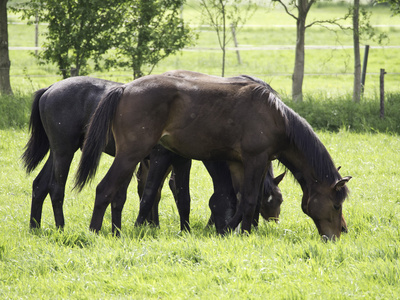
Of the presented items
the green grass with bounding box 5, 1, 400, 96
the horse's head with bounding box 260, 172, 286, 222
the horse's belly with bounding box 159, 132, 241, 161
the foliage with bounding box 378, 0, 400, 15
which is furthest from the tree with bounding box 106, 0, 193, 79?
the horse's belly with bounding box 159, 132, 241, 161

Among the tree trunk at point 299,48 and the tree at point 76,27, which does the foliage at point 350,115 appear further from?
the tree at point 76,27

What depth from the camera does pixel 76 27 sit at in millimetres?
13586

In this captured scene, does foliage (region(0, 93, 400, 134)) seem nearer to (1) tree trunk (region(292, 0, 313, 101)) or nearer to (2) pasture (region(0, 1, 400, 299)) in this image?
(1) tree trunk (region(292, 0, 313, 101))

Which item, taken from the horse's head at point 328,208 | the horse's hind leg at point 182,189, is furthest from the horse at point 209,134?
the horse's hind leg at point 182,189

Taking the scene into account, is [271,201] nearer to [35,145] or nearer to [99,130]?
[99,130]

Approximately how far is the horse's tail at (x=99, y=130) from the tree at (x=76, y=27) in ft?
27.8

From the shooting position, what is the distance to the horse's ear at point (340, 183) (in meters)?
5.31

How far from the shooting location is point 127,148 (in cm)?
532

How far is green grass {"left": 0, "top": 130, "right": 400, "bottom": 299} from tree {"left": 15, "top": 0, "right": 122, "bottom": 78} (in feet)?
26.0

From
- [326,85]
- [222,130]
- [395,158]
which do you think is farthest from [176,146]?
[326,85]

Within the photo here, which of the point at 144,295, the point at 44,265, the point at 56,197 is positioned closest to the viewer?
the point at 144,295

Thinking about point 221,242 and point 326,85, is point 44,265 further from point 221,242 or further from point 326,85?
point 326,85

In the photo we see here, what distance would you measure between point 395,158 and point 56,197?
19.8ft

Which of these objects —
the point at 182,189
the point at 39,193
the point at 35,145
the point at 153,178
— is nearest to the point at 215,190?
the point at 182,189
